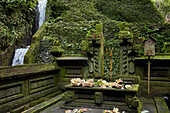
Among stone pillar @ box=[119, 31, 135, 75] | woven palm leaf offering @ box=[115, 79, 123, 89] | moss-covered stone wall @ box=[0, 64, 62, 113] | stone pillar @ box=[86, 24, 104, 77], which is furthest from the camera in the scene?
stone pillar @ box=[86, 24, 104, 77]

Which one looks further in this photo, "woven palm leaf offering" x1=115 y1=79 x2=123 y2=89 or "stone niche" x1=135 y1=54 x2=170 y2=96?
"stone niche" x1=135 y1=54 x2=170 y2=96

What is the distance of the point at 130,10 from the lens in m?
17.3

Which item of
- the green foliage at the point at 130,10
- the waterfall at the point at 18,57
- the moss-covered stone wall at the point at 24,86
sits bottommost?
the moss-covered stone wall at the point at 24,86

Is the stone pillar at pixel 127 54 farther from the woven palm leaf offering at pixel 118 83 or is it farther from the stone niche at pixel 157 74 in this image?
the woven palm leaf offering at pixel 118 83

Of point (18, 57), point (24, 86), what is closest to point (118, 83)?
point (24, 86)

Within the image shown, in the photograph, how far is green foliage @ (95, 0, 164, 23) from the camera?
16.6 m

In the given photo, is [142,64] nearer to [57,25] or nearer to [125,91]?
[125,91]

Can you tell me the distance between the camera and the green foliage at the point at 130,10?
1658cm

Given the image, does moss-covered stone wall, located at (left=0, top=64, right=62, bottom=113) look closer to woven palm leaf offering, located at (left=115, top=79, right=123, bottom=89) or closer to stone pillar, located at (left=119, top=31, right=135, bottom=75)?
woven palm leaf offering, located at (left=115, top=79, right=123, bottom=89)

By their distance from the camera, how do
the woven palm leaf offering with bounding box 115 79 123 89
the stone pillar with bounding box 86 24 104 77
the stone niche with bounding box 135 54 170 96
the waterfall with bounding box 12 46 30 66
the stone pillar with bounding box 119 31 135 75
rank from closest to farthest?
the woven palm leaf offering with bounding box 115 79 123 89 < the stone niche with bounding box 135 54 170 96 < the stone pillar with bounding box 119 31 135 75 < the stone pillar with bounding box 86 24 104 77 < the waterfall with bounding box 12 46 30 66

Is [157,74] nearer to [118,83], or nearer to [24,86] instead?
[118,83]

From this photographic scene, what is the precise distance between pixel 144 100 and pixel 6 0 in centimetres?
1381

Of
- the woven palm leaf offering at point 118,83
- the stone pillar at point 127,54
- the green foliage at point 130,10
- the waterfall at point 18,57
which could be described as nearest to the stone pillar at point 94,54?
the stone pillar at point 127,54

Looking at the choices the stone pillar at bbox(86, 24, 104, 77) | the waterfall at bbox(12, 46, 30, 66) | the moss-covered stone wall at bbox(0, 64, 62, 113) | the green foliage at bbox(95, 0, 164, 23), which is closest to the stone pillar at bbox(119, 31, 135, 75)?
the stone pillar at bbox(86, 24, 104, 77)
